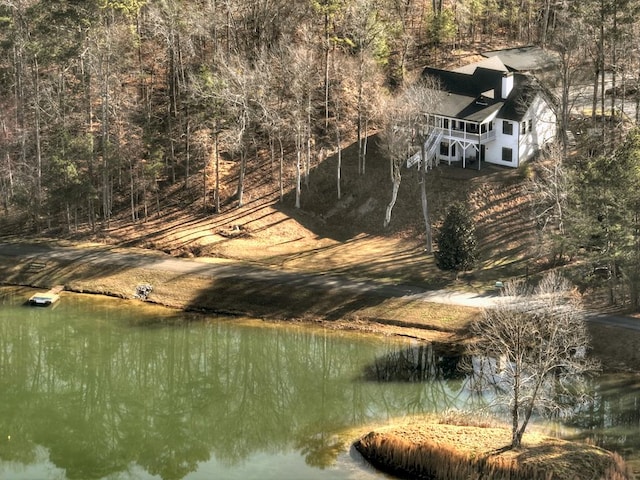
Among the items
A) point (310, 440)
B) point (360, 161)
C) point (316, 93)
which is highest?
point (316, 93)

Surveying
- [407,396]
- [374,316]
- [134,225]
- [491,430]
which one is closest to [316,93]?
[134,225]

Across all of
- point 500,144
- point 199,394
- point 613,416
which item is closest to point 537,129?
point 500,144

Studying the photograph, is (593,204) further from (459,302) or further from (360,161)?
(360,161)

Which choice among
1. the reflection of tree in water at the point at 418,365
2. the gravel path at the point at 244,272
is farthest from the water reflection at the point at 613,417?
the reflection of tree in water at the point at 418,365

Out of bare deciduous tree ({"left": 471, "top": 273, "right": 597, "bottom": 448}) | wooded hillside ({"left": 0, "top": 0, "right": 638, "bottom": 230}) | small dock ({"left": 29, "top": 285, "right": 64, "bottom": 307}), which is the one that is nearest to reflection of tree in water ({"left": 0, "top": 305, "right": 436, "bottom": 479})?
small dock ({"left": 29, "top": 285, "right": 64, "bottom": 307})

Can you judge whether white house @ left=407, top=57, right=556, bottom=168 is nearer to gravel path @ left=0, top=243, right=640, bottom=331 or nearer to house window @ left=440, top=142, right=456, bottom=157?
house window @ left=440, top=142, right=456, bottom=157

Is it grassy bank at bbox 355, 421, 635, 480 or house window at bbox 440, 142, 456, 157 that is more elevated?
house window at bbox 440, 142, 456, 157

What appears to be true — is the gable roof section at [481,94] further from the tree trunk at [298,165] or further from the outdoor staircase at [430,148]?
the tree trunk at [298,165]
